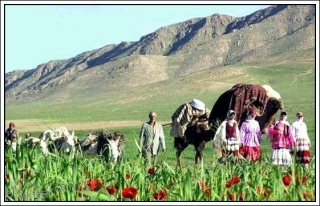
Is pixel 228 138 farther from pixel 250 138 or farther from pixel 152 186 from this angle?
pixel 152 186

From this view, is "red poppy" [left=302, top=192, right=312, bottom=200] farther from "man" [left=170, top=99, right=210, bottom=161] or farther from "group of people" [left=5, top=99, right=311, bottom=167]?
"man" [left=170, top=99, right=210, bottom=161]

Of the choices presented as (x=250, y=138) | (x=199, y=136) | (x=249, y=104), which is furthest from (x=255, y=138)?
(x=199, y=136)

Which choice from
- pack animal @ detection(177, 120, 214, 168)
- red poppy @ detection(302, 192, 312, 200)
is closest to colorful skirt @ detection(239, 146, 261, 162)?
pack animal @ detection(177, 120, 214, 168)

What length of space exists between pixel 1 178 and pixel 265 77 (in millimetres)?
116898

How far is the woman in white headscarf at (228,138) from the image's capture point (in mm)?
12516

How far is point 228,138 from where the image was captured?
1268 centimetres

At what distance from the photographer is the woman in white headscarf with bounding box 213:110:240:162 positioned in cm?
1252

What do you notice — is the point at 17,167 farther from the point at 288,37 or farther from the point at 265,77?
the point at 288,37

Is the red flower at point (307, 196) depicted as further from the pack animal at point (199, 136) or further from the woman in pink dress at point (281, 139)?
the pack animal at point (199, 136)

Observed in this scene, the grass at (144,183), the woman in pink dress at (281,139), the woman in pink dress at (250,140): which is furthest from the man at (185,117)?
the grass at (144,183)

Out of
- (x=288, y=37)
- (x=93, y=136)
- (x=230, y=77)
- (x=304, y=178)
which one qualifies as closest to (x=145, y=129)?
(x=93, y=136)

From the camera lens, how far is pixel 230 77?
120 meters

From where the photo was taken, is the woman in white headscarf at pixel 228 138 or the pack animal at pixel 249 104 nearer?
the woman in white headscarf at pixel 228 138

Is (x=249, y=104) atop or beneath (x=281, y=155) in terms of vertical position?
atop
